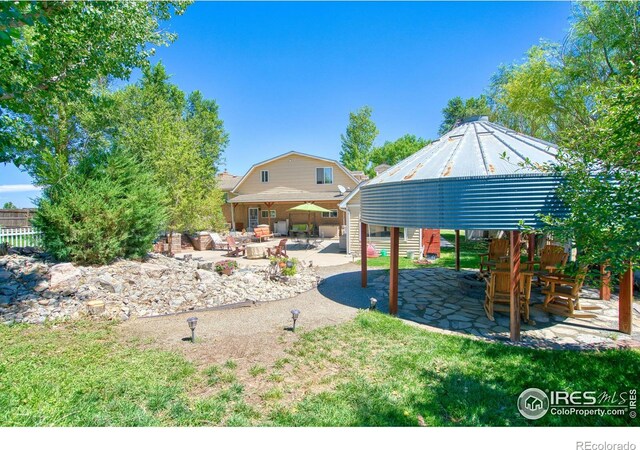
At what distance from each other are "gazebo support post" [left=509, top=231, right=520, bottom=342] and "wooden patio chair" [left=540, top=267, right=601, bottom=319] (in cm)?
154

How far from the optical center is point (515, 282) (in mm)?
5395

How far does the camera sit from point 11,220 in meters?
17.0

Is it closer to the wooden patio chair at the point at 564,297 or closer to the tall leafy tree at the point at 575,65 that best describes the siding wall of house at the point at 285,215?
the tall leafy tree at the point at 575,65

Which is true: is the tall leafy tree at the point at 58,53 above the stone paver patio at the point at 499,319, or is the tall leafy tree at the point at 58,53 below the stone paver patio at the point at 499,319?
above

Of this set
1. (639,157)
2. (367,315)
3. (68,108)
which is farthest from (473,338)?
(68,108)

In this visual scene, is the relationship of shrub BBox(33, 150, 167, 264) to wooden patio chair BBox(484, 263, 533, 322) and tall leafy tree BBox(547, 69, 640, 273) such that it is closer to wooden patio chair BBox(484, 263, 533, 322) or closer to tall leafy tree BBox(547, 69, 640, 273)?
wooden patio chair BBox(484, 263, 533, 322)

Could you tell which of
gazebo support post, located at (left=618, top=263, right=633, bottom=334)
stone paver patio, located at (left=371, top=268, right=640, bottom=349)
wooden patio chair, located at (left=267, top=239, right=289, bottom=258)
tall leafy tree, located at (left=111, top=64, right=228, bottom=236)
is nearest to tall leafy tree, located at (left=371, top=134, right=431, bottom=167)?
tall leafy tree, located at (left=111, top=64, right=228, bottom=236)

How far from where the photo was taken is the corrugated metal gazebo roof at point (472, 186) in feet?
16.7

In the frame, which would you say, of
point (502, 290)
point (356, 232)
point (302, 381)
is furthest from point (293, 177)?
point (302, 381)

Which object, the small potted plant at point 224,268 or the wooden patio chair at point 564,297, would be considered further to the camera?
the small potted plant at point 224,268

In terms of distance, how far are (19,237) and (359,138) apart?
4052 cm

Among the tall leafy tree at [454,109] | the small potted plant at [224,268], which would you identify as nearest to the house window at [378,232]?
the small potted plant at [224,268]

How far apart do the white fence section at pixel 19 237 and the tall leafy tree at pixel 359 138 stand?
1482 inches
